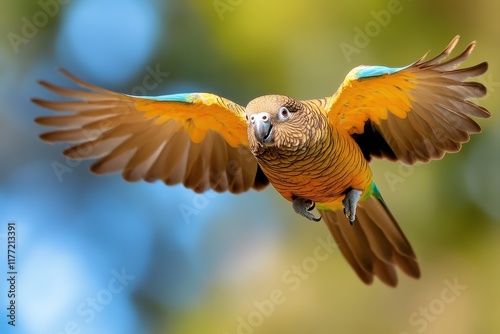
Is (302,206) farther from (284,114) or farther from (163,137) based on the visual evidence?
(163,137)

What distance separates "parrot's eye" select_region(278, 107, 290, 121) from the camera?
373 cm

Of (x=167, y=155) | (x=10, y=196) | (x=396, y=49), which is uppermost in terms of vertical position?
(x=10, y=196)

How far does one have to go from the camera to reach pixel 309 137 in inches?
151

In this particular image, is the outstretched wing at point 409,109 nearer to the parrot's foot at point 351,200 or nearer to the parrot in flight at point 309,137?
the parrot in flight at point 309,137

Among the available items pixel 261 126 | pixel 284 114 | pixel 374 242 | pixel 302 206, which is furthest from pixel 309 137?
pixel 374 242

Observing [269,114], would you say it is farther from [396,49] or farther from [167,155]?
[396,49]

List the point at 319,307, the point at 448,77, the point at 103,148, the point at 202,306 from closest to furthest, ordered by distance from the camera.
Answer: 1. the point at 448,77
2. the point at 103,148
3. the point at 319,307
4. the point at 202,306

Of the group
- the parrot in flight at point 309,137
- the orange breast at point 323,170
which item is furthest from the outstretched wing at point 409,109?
the orange breast at point 323,170

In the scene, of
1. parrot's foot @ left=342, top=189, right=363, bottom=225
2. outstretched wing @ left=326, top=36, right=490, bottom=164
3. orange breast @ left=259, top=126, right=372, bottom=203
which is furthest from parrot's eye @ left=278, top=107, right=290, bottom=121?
A: parrot's foot @ left=342, top=189, right=363, bottom=225

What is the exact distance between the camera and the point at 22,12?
8.31m

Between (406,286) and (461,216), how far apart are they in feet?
3.25

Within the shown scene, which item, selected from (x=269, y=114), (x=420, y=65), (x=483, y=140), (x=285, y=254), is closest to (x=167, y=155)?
(x=269, y=114)

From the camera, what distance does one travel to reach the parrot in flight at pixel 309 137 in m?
3.88

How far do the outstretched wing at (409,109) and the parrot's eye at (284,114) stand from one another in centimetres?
58
